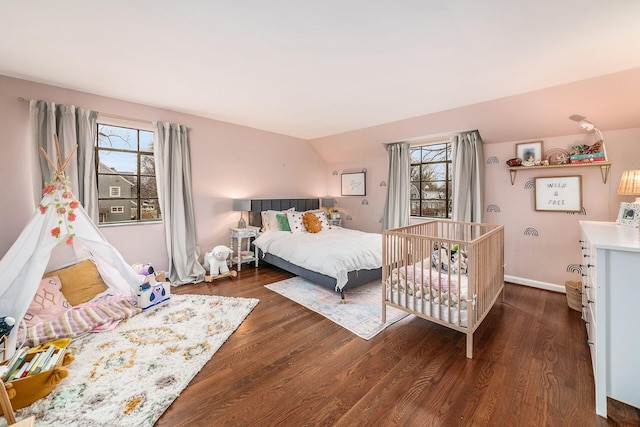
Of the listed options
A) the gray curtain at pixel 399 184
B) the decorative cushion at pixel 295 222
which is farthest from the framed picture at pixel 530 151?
the decorative cushion at pixel 295 222

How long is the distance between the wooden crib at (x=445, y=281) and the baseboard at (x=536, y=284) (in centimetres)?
115

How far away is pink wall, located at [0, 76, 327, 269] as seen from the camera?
9.57ft

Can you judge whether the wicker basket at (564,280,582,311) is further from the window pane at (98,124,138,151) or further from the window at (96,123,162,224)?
the window pane at (98,124,138,151)

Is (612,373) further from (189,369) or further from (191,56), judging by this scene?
(191,56)

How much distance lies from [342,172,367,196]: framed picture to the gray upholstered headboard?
2.54 ft

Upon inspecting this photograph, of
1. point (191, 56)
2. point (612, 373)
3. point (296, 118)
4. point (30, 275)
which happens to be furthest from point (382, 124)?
point (30, 275)

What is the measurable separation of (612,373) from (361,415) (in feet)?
5.07

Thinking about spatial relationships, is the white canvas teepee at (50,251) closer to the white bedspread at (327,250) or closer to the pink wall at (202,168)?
the pink wall at (202,168)

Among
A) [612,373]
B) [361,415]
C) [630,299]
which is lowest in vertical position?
[361,415]

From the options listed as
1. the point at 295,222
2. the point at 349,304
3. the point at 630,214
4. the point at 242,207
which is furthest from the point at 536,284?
the point at 242,207

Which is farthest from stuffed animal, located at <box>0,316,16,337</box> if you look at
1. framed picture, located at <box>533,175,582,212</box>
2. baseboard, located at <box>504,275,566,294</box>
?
framed picture, located at <box>533,175,582,212</box>

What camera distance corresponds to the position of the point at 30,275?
7.77 feet

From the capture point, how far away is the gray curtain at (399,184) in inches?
195

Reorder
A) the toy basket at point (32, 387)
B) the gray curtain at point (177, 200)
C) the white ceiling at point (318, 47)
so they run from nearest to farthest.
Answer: the toy basket at point (32, 387) → the white ceiling at point (318, 47) → the gray curtain at point (177, 200)
